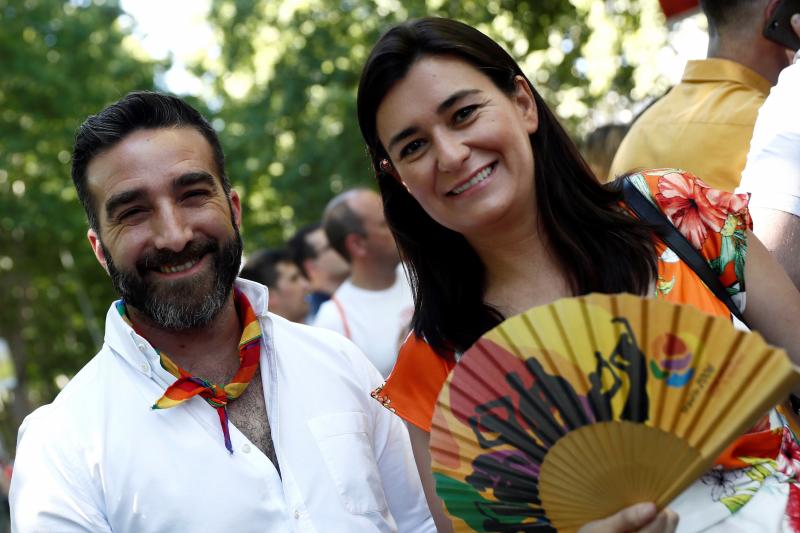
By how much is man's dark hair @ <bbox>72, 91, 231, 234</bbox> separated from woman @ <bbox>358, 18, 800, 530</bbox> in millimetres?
661

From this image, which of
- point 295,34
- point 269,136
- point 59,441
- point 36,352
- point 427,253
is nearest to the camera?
point 59,441

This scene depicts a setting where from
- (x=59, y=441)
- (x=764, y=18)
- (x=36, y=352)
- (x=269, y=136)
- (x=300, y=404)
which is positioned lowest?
(x=36, y=352)

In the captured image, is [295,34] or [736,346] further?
[295,34]

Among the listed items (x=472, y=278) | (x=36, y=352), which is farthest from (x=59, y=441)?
(x=36, y=352)

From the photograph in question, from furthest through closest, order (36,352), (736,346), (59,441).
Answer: (36,352) → (59,441) → (736,346)

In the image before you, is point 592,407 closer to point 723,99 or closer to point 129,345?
point 129,345

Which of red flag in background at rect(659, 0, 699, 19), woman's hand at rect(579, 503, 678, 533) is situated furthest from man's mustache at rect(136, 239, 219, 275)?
red flag in background at rect(659, 0, 699, 19)

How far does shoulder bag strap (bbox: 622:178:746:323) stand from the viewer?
2.45 metres

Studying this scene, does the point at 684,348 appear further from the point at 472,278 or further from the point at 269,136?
the point at 269,136

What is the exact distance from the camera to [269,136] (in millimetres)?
19188

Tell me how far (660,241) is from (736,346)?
28.3 inches

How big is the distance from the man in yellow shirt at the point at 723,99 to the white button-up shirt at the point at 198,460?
60.6 inches

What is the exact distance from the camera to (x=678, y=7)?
4.36 m

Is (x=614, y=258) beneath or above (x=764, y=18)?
beneath
